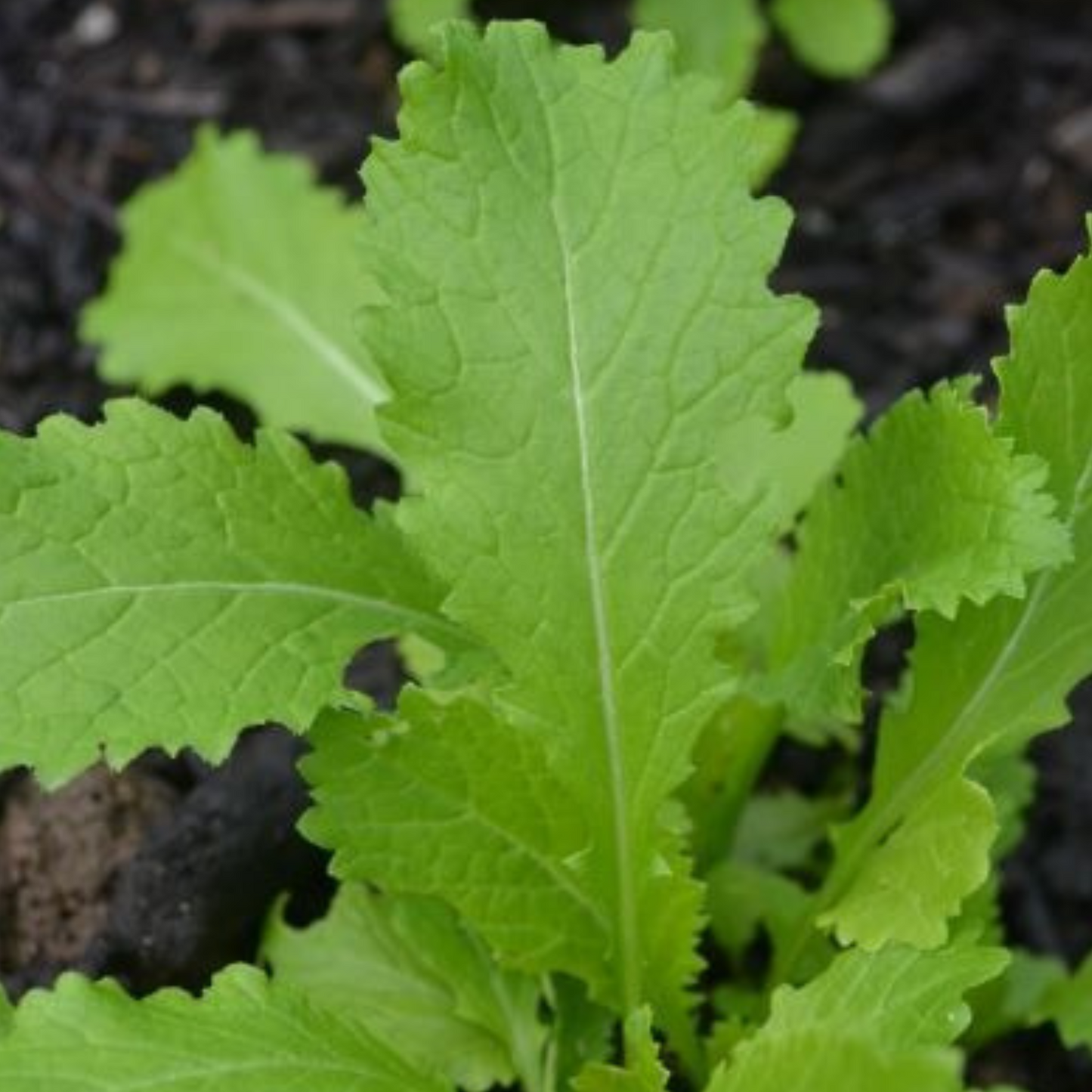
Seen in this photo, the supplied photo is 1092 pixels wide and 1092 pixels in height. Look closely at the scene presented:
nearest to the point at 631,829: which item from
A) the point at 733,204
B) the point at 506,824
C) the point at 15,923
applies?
the point at 506,824

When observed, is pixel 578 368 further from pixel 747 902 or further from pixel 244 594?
pixel 747 902

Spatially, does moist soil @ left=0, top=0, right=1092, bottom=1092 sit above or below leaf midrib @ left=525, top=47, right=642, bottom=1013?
above

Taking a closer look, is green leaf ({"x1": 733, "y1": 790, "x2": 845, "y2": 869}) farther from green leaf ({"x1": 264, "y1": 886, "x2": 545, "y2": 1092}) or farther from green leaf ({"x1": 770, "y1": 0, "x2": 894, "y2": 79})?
green leaf ({"x1": 770, "y1": 0, "x2": 894, "y2": 79})

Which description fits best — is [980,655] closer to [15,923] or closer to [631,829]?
[631,829]

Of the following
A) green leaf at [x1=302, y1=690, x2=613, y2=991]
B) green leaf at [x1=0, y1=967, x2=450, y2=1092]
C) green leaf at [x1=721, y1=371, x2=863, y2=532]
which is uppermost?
green leaf at [x1=721, y1=371, x2=863, y2=532]

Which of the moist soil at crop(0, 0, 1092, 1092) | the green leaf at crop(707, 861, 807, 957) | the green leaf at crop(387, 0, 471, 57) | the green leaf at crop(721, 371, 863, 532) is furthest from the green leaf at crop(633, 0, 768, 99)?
the green leaf at crop(707, 861, 807, 957)

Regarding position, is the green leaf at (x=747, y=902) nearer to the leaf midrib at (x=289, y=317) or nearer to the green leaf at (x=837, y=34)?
the leaf midrib at (x=289, y=317)

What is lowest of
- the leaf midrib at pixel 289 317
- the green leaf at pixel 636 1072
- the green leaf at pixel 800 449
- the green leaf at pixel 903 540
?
the green leaf at pixel 636 1072

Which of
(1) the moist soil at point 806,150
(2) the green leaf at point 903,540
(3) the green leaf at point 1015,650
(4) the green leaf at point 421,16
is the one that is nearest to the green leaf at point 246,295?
(1) the moist soil at point 806,150
